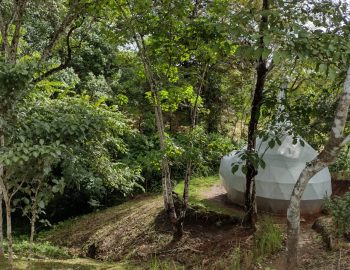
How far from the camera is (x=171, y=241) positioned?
8.05m

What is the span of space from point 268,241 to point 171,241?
81.8 inches

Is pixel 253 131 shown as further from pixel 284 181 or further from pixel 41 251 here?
pixel 41 251

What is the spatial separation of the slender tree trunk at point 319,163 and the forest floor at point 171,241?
1.36 m

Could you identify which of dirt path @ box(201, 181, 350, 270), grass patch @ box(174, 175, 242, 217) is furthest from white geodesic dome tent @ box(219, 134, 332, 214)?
grass patch @ box(174, 175, 242, 217)

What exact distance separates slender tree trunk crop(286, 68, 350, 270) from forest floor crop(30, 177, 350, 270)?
136 cm

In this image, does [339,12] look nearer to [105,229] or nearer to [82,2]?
[82,2]

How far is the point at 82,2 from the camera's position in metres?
6.71

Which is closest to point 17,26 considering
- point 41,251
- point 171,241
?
point 41,251

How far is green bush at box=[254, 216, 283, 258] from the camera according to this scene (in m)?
6.81

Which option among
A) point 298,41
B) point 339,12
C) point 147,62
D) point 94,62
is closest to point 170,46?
point 147,62

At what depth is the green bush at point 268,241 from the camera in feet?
22.4

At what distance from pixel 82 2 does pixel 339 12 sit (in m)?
4.15

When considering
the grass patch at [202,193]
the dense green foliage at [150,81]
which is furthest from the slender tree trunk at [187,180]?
the grass patch at [202,193]

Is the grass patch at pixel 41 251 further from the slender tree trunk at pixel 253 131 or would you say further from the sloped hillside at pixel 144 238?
the slender tree trunk at pixel 253 131
